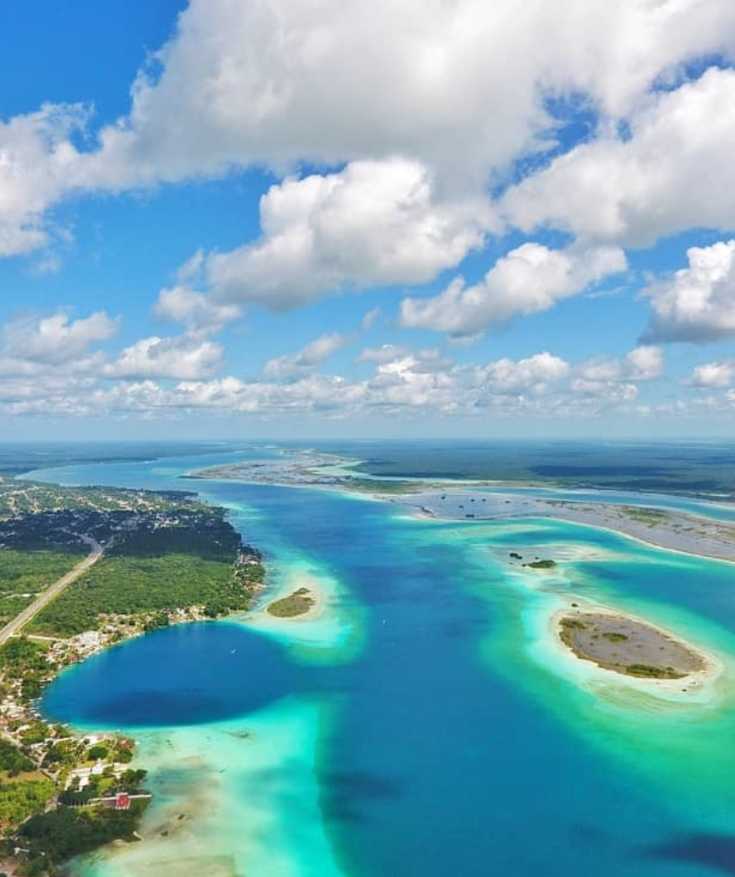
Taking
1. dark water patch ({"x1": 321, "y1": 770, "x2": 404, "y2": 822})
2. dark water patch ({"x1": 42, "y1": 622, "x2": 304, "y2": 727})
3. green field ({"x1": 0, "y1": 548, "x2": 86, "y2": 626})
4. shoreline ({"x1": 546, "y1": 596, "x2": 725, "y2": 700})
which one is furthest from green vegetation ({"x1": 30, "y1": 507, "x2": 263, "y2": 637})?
dark water patch ({"x1": 321, "y1": 770, "x2": 404, "y2": 822})

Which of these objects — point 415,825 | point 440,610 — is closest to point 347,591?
point 440,610

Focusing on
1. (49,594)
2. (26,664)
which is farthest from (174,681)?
(49,594)

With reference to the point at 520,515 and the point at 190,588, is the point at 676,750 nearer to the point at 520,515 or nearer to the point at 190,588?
the point at 190,588

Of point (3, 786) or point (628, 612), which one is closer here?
point (3, 786)

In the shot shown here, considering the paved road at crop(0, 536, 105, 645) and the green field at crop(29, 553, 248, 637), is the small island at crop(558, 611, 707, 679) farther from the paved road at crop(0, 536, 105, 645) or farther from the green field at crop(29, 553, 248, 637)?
the paved road at crop(0, 536, 105, 645)

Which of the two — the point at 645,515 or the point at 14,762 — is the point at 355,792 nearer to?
the point at 14,762

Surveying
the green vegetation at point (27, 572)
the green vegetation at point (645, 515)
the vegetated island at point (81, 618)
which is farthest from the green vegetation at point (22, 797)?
the green vegetation at point (645, 515)

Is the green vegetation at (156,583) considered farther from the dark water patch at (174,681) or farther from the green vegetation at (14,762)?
the green vegetation at (14,762)
